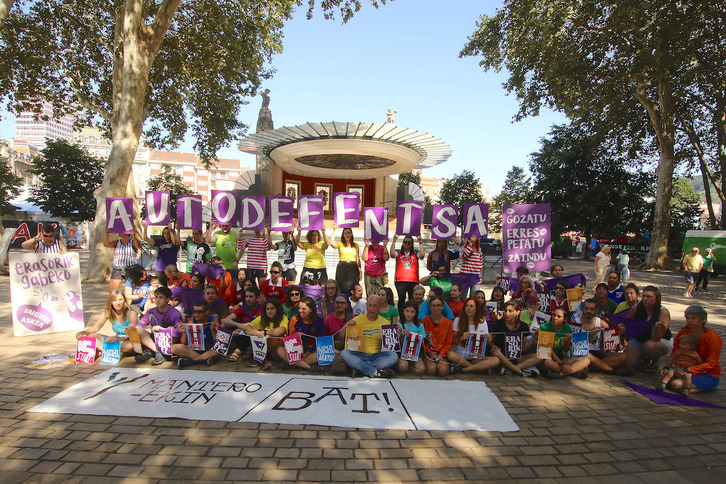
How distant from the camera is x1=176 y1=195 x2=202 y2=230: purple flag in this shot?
311 inches

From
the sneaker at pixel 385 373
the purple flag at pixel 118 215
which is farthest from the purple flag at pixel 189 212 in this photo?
the sneaker at pixel 385 373

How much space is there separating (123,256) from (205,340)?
10.3ft

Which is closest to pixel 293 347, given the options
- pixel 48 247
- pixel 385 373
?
pixel 385 373

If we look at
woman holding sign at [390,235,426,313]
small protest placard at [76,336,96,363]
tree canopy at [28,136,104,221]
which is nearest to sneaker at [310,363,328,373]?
woman holding sign at [390,235,426,313]

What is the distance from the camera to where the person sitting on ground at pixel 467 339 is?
17.5ft

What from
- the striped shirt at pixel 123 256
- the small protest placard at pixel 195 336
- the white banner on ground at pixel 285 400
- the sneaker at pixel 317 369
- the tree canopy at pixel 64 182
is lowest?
the white banner on ground at pixel 285 400

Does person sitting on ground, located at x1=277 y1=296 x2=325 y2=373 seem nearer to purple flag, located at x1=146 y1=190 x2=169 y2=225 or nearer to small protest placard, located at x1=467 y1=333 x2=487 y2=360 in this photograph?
small protest placard, located at x1=467 y1=333 x2=487 y2=360

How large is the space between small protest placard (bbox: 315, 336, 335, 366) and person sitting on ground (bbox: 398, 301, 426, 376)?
2.99ft

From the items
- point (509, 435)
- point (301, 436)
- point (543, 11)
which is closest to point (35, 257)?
point (301, 436)

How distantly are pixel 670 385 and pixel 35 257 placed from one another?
9.32 metres

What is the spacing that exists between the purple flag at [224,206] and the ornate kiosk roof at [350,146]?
11231 millimetres

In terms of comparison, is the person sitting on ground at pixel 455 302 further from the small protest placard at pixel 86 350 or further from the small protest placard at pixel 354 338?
Result: the small protest placard at pixel 86 350

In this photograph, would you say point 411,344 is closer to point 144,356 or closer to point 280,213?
point 144,356

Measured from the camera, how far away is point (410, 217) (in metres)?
7.45
